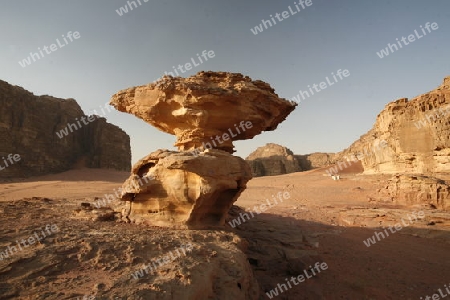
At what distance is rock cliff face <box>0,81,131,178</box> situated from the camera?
2620 cm

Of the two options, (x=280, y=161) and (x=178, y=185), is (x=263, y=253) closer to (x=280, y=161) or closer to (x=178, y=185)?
(x=178, y=185)

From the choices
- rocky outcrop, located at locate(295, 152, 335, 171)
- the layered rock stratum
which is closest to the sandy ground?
the layered rock stratum

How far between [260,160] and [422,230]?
3433 centimetres

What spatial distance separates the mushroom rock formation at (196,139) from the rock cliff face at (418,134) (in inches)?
662

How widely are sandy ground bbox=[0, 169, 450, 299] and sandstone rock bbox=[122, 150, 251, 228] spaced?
612 mm

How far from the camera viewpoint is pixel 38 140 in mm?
29109

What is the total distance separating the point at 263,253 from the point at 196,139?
4291 millimetres

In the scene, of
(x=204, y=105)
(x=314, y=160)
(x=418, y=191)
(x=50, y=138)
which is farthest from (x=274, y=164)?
(x=204, y=105)

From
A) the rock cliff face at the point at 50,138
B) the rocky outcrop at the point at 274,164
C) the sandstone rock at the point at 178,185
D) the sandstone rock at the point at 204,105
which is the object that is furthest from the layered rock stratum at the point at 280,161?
the sandstone rock at the point at 178,185

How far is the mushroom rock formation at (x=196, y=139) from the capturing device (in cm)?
632

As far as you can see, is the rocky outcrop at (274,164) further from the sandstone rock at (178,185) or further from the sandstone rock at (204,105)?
the sandstone rock at (178,185)

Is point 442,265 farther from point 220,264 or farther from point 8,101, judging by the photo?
point 8,101

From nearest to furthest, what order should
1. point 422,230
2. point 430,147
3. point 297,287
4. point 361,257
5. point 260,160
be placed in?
1. point 297,287
2. point 361,257
3. point 422,230
4. point 430,147
5. point 260,160

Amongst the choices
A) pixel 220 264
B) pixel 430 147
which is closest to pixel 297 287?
pixel 220 264
